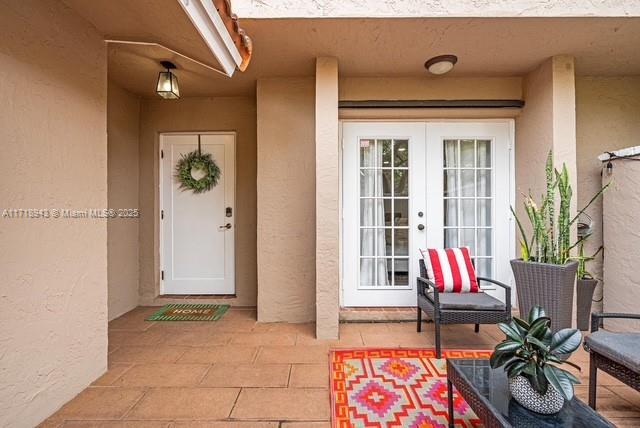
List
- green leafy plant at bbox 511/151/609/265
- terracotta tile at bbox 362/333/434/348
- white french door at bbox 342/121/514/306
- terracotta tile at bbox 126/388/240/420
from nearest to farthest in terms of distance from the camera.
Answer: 1. terracotta tile at bbox 126/388/240/420
2. green leafy plant at bbox 511/151/609/265
3. terracotta tile at bbox 362/333/434/348
4. white french door at bbox 342/121/514/306

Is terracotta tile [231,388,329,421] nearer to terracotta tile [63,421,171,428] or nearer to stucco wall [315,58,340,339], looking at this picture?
terracotta tile [63,421,171,428]

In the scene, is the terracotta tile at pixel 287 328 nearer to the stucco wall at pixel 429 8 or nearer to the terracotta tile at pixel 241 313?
the terracotta tile at pixel 241 313

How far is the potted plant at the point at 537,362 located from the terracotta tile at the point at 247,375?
143cm

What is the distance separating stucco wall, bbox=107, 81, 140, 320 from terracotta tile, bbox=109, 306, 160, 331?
106mm

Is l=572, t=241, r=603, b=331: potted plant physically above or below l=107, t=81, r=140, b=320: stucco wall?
below

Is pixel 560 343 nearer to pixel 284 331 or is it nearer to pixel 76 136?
pixel 284 331

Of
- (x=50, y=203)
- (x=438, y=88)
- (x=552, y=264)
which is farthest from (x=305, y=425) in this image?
(x=438, y=88)

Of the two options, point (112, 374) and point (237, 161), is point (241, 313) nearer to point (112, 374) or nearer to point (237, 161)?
point (112, 374)

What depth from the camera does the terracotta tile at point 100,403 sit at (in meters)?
1.86

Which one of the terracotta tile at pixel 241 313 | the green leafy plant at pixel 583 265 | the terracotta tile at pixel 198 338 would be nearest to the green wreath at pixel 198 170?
the terracotta tile at pixel 241 313

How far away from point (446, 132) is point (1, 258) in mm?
3779

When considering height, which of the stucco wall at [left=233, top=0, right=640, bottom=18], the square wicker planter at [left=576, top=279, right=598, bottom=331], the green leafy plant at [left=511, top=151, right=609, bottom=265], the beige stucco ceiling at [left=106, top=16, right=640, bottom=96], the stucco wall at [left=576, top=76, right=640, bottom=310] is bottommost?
the square wicker planter at [left=576, top=279, right=598, bottom=331]

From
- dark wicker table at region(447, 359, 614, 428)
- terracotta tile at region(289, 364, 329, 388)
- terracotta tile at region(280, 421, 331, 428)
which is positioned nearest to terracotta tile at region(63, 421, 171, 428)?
terracotta tile at region(280, 421, 331, 428)

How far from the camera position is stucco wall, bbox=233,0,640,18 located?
236 cm
